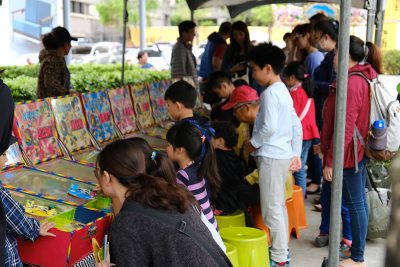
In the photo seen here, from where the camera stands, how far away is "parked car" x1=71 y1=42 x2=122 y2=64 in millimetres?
21330

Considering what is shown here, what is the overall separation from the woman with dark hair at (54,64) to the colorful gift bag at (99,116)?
0.72m

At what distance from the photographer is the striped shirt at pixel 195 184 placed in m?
2.77

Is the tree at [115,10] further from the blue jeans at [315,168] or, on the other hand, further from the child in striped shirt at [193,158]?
the child in striped shirt at [193,158]

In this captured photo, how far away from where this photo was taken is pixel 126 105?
461 centimetres

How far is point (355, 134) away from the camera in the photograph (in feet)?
10.9

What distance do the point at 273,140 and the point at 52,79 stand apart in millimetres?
2371

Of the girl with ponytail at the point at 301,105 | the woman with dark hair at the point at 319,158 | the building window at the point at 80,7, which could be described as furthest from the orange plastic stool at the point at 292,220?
the building window at the point at 80,7

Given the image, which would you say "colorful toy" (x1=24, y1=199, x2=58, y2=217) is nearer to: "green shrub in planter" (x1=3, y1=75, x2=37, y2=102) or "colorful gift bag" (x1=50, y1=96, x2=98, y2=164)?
"colorful gift bag" (x1=50, y1=96, x2=98, y2=164)

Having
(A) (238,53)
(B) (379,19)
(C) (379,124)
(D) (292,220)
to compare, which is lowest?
(D) (292,220)

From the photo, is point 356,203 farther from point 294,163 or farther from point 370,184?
point 370,184

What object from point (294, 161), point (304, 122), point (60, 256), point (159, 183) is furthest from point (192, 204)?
point (304, 122)

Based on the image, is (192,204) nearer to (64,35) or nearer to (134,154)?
(134,154)

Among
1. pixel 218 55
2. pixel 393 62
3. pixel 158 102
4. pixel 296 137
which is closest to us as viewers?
pixel 296 137

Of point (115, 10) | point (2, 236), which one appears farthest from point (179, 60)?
point (115, 10)
